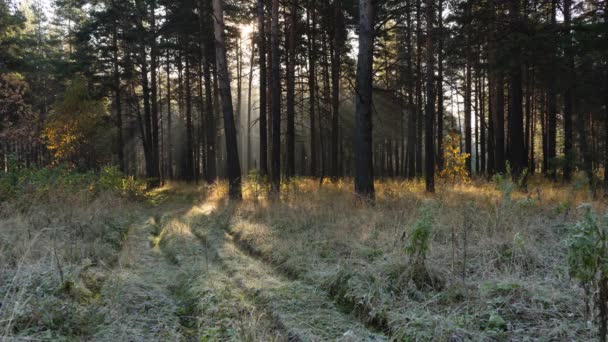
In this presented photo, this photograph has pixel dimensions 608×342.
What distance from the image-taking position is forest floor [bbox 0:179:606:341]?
2.62 m

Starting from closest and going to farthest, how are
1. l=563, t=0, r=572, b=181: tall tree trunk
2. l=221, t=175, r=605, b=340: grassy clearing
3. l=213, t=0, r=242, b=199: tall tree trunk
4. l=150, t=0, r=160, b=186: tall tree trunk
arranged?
l=221, t=175, r=605, b=340: grassy clearing, l=563, t=0, r=572, b=181: tall tree trunk, l=213, t=0, r=242, b=199: tall tree trunk, l=150, t=0, r=160, b=186: tall tree trunk

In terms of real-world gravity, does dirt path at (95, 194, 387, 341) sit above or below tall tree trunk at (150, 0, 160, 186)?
below

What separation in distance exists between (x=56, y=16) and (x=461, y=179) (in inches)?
1528

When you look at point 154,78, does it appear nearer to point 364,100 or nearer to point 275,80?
point 275,80

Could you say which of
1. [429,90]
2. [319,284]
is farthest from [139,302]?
[429,90]

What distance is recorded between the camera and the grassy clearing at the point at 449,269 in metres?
2.53

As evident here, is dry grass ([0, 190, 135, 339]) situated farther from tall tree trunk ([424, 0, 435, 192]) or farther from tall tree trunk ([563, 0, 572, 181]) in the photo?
tall tree trunk ([563, 0, 572, 181])

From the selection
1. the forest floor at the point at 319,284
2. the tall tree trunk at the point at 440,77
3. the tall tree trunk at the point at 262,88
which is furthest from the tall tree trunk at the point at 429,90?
the tall tree trunk at the point at 262,88

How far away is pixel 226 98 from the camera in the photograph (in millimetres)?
11758

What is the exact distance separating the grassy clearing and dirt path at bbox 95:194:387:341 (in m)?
0.29

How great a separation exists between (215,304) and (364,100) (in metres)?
5.90

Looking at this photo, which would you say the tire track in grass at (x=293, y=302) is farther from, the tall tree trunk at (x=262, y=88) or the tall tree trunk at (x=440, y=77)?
the tall tree trunk at (x=262, y=88)

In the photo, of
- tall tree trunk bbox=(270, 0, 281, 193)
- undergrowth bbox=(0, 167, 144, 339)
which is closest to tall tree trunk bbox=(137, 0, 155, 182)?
undergrowth bbox=(0, 167, 144, 339)

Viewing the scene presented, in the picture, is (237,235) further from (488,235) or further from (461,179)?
(461,179)
